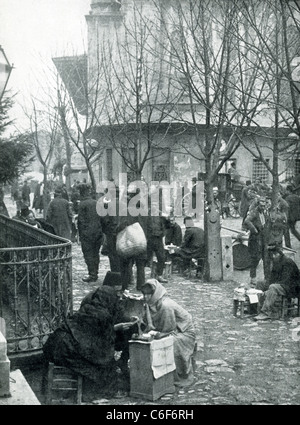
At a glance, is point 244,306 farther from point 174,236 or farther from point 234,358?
point 174,236

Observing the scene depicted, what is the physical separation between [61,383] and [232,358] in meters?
2.64

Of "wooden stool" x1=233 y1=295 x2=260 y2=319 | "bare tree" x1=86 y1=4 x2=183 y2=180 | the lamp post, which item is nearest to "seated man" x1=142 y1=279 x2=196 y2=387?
the lamp post

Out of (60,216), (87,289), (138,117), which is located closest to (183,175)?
(138,117)

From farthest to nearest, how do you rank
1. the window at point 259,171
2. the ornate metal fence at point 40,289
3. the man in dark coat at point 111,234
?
the window at point 259,171 → the man in dark coat at point 111,234 → the ornate metal fence at point 40,289

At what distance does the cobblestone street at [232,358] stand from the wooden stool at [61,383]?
26 centimetres

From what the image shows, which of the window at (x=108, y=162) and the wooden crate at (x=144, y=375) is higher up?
the window at (x=108, y=162)

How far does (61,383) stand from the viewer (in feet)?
23.0

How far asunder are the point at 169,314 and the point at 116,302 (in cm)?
72

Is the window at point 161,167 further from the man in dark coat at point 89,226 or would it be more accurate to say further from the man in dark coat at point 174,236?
the man in dark coat at point 89,226

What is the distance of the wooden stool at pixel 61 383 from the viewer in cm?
676

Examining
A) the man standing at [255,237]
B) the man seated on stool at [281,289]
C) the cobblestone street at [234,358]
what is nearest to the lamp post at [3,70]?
the cobblestone street at [234,358]

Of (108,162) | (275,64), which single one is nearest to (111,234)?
(275,64)

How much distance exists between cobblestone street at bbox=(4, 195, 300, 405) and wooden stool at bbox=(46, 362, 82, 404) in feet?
0.85

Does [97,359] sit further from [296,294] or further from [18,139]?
[18,139]
